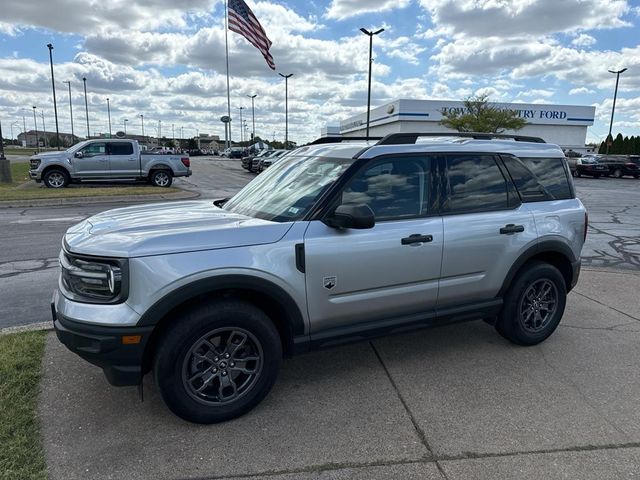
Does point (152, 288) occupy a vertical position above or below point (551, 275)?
above

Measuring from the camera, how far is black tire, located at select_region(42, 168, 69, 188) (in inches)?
677

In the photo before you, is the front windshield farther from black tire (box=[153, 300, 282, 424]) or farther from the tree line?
the tree line

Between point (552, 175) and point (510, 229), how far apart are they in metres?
0.89

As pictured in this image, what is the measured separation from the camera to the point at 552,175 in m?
4.45

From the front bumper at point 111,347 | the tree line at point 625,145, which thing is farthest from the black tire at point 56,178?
the tree line at point 625,145

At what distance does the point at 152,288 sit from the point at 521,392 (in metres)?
2.68

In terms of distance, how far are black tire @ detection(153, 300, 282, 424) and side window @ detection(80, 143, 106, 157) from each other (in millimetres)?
17143

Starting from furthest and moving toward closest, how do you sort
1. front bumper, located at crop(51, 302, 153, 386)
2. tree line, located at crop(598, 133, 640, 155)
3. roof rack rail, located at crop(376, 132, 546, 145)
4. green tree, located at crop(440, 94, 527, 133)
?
1. tree line, located at crop(598, 133, 640, 155)
2. green tree, located at crop(440, 94, 527, 133)
3. roof rack rail, located at crop(376, 132, 546, 145)
4. front bumper, located at crop(51, 302, 153, 386)

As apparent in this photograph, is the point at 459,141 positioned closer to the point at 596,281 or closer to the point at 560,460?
the point at 560,460

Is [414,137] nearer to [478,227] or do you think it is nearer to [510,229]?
[478,227]

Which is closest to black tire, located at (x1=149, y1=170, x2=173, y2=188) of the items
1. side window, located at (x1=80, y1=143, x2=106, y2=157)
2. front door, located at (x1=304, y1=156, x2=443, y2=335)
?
side window, located at (x1=80, y1=143, x2=106, y2=157)

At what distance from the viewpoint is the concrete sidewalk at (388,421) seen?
8.76 feet

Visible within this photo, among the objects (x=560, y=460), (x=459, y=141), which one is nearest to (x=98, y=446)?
(x=560, y=460)

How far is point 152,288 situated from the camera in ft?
9.04
